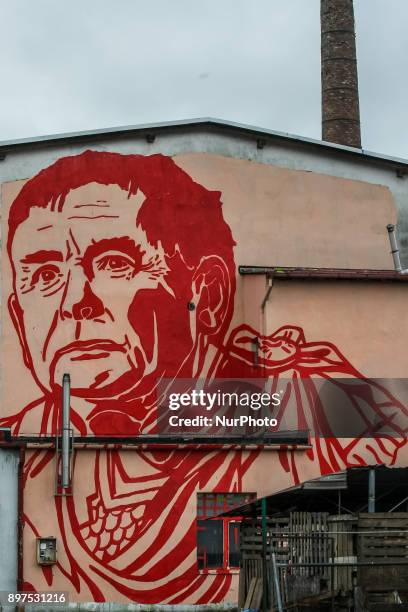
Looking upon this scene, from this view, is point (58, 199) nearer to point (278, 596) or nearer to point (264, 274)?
point (264, 274)

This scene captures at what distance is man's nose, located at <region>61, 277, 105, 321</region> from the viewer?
29328mm

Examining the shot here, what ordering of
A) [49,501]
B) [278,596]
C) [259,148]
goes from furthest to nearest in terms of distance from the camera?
1. [259,148]
2. [49,501]
3. [278,596]

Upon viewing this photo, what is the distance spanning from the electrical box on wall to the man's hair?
669 cm

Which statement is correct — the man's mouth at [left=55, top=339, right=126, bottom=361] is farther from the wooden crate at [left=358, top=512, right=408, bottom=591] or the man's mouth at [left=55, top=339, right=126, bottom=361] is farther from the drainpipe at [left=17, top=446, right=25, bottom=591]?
the wooden crate at [left=358, top=512, right=408, bottom=591]

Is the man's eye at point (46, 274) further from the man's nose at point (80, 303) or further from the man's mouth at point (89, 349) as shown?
the man's mouth at point (89, 349)

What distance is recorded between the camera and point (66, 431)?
93.5 ft

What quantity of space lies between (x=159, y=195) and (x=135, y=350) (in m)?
3.49

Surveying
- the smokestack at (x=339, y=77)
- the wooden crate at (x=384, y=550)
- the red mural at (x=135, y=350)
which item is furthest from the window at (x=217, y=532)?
the smokestack at (x=339, y=77)

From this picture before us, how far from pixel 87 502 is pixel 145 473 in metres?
1.35

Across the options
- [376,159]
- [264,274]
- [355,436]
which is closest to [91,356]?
[264,274]

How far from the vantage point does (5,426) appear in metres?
28.6

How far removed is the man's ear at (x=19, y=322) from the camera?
29.0m

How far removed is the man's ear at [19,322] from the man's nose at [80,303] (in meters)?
0.91

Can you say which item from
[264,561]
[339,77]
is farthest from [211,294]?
[339,77]
